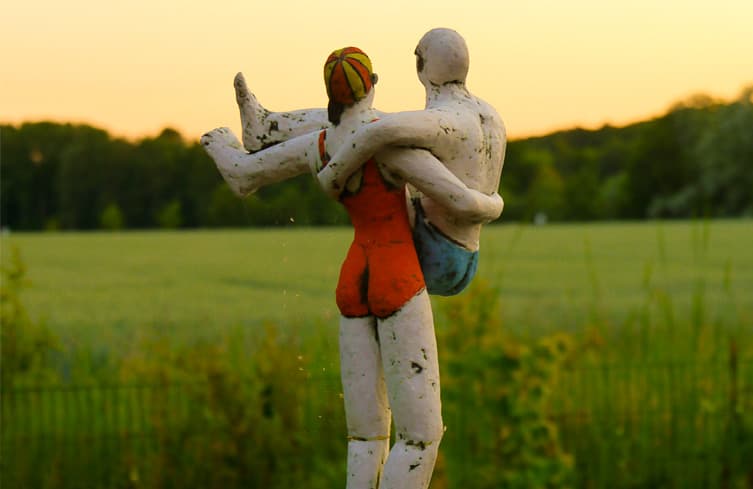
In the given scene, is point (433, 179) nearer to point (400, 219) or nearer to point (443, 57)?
point (400, 219)

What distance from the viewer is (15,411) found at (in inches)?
204

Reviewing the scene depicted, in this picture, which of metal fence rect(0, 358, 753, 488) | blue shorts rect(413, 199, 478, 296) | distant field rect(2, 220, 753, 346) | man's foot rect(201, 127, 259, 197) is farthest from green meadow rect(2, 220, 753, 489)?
blue shorts rect(413, 199, 478, 296)

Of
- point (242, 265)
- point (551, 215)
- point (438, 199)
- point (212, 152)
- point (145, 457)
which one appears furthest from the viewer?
point (551, 215)

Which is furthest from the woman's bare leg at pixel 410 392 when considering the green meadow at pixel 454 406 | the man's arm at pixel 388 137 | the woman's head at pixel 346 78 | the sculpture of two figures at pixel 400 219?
the green meadow at pixel 454 406

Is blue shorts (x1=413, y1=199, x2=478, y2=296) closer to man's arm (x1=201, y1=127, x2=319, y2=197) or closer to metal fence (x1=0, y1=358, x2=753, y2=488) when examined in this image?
man's arm (x1=201, y1=127, x2=319, y2=197)

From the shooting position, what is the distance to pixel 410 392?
239 cm

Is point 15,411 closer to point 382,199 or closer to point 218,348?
point 218,348

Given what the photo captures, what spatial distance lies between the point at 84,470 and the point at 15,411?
0.46 meters

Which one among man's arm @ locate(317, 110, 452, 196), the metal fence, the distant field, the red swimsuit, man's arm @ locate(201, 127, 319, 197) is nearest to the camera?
man's arm @ locate(317, 110, 452, 196)

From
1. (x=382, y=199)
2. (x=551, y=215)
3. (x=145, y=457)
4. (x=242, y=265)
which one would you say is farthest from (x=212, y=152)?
(x=551, y=215)

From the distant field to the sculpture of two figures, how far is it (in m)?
0.28

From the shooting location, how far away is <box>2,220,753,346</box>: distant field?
18.1ft

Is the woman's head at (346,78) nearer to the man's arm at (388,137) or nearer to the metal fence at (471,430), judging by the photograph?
the man's arm at (388,137)

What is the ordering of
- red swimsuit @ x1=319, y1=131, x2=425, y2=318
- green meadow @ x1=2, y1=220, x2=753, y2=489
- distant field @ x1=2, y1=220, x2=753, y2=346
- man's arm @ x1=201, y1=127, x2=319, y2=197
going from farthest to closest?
distant field @ x1=2, y1=220, x2=753, y2=346
green meadow @ x1=2, y1=220, x2=753, y2=489
man's arm @ x1=201, y1=127, x2=319, y2=197
red swimsuit @ x1=319, y1=131, x2=425, y2=318
